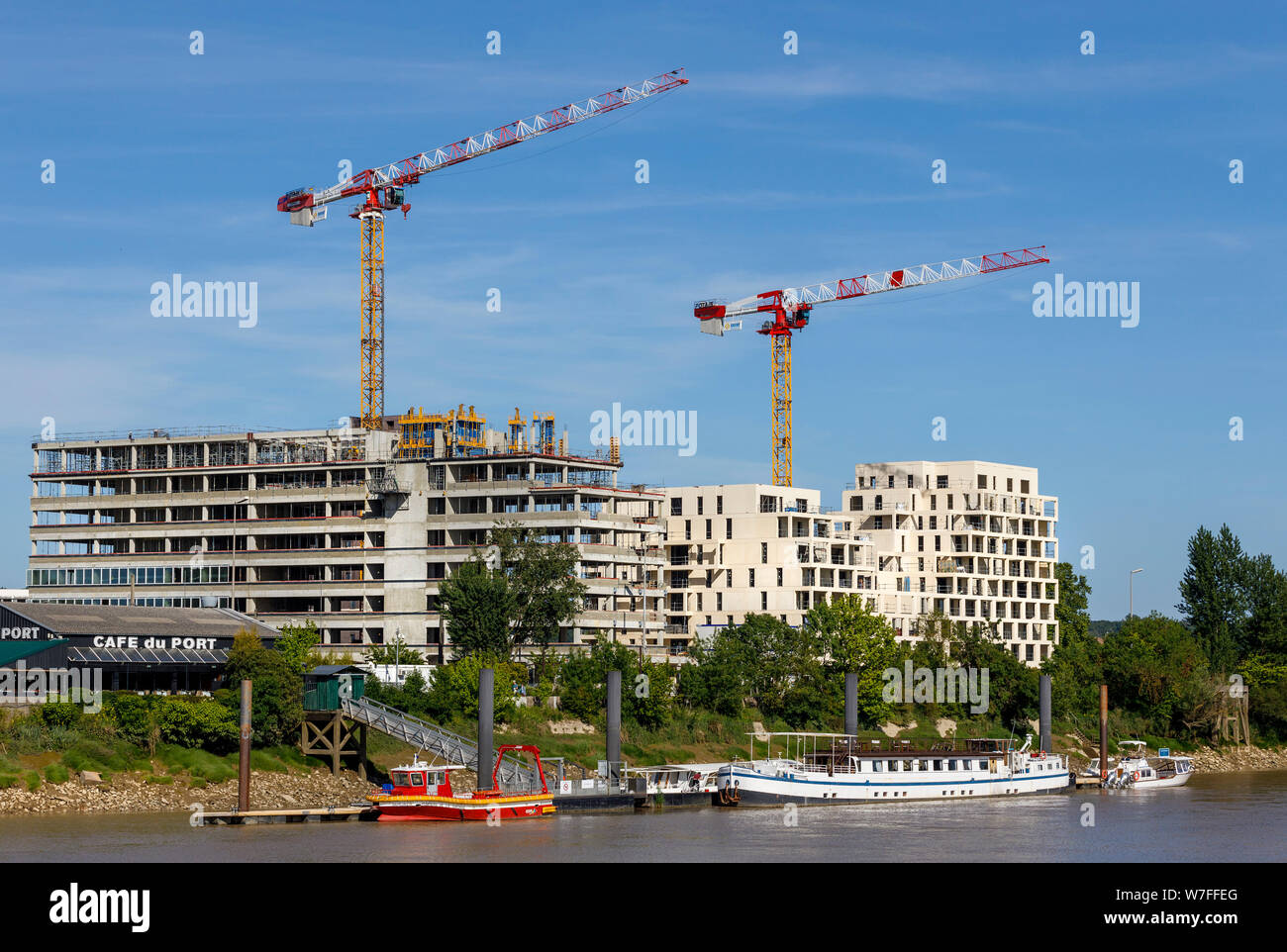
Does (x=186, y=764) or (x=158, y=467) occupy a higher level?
(x=158, y=467)

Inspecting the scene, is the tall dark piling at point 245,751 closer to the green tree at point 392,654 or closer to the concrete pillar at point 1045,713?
the green tree at point 392,654

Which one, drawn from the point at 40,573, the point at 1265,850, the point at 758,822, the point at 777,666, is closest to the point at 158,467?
the point at 40,573

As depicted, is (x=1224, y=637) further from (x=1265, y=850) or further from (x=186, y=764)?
(x=186, y=764)

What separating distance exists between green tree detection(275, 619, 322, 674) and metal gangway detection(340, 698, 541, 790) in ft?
20.6

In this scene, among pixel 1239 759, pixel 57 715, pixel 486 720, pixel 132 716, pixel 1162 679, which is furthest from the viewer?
pixel 1162 679

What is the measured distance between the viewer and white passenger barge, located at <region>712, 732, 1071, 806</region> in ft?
342

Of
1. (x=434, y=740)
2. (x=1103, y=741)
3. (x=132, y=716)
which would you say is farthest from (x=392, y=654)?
(x=1103, y=741)

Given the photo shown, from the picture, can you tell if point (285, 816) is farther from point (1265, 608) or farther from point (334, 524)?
point (1265, 608)

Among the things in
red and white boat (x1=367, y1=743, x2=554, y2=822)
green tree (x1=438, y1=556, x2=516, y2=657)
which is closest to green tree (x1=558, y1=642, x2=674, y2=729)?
green tree (x1=438, y1=556, x2=516, y2=657)

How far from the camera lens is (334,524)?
555 ft

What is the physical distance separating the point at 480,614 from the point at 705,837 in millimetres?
59810

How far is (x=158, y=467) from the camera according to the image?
17962 centimetres

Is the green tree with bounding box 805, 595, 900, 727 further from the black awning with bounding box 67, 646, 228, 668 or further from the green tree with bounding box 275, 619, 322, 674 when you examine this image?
the black awning with bounding box 67, 646, 228, 668
